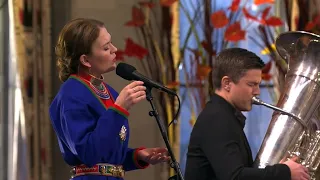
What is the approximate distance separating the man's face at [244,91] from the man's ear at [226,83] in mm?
11

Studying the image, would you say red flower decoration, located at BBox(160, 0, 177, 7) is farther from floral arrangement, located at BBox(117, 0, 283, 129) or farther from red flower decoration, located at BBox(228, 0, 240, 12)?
red flower decoration, located at BBox(228, 0, 240, 12)

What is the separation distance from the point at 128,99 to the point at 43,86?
1551mm

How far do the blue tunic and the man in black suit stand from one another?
0.80 feet

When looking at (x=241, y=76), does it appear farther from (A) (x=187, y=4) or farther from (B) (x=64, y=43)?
(A) (x=187, y=4)

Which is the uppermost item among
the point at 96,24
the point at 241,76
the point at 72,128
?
the point at 96,24

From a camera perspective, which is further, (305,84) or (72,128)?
(305,84)

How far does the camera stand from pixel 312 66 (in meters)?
2.10

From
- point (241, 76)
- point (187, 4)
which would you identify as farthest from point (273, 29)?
point (241, 76)

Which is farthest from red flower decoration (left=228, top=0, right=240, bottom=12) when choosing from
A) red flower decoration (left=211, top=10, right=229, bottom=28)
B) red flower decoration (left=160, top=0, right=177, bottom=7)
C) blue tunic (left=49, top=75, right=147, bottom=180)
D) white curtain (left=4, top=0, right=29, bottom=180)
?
blue tunic (left=49, top=75, right=147, bottom=180)

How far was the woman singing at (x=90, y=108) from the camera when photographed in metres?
1.72

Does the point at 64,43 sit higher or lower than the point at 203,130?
higher

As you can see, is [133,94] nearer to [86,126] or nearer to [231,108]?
[86,126]

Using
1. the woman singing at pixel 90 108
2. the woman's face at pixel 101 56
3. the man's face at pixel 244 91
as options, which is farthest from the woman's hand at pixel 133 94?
the man's face at pixel 244 91

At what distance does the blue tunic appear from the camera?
67.8 inches
